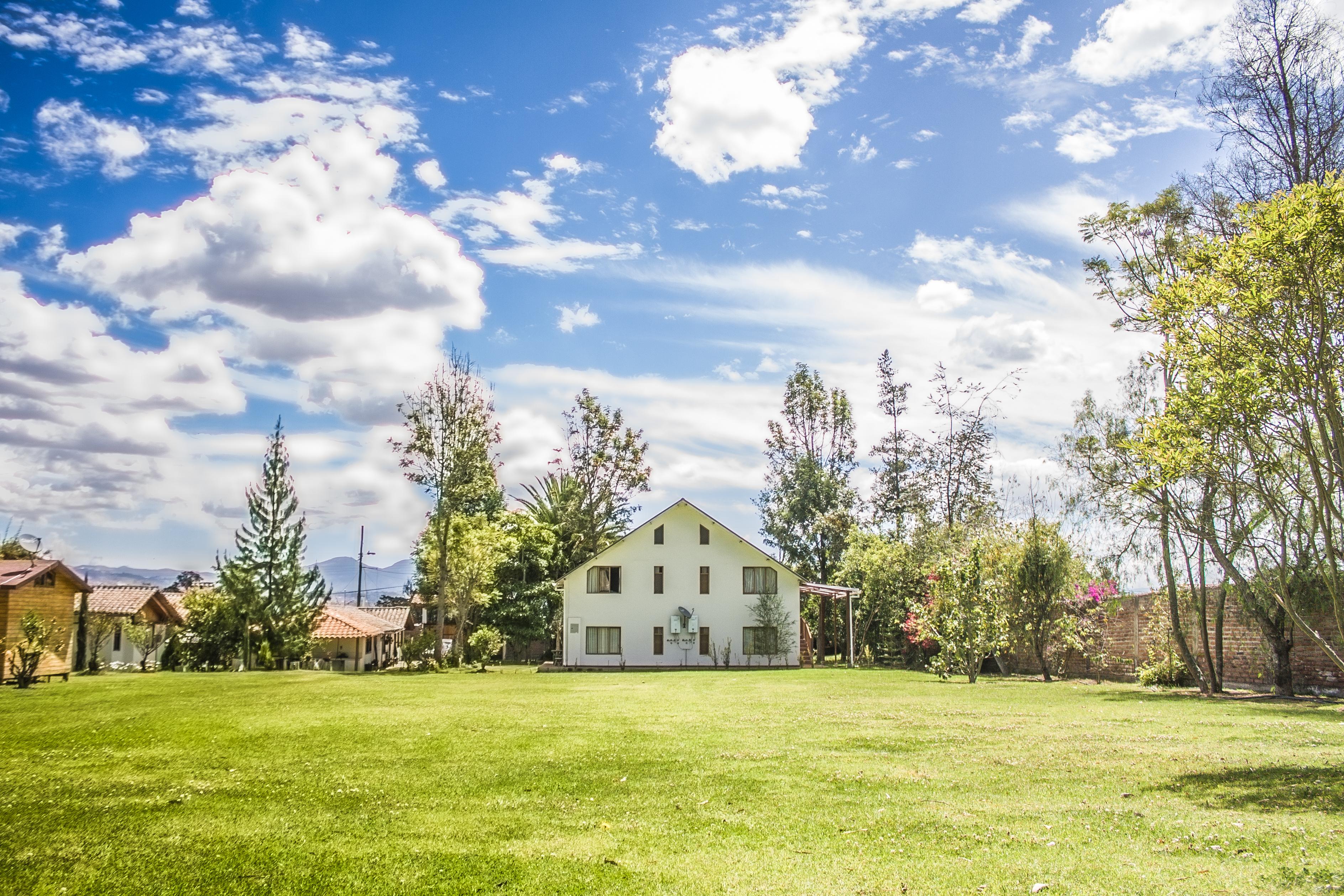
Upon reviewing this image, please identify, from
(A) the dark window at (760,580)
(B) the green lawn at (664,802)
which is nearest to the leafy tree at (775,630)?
(A) the dark window at (760,580)

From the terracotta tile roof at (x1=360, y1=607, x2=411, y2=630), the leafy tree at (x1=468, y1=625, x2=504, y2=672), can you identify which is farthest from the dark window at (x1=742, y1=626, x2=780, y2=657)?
the terracotta tile roof at (x1=360, y1=607, x2=411, y2=630)

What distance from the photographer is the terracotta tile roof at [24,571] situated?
27.3 meters

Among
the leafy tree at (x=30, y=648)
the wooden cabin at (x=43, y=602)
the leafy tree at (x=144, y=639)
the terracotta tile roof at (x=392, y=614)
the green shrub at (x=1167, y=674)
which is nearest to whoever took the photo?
the leafy tree at (x=30, y=648)

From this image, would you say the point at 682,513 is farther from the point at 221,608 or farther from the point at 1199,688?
the point at 1199,688

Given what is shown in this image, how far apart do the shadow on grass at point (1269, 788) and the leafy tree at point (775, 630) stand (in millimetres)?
29297

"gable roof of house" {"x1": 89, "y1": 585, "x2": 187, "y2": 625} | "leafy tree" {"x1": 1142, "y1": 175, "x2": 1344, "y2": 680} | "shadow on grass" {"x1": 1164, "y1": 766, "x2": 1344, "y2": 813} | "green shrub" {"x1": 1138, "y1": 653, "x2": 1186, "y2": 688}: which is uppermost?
"leafy tree" {"x1": 1142, "y1": 175, "x2": 1344, "y2": 680}

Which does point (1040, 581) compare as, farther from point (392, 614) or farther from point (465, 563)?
point (392, 614)

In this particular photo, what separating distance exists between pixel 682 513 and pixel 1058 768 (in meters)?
30.6

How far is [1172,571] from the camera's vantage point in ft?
77.6

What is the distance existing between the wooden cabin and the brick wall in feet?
105

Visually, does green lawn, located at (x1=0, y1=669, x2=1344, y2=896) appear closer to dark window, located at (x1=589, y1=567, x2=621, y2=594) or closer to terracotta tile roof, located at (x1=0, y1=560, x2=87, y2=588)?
terracotta tile roof, located at (x1=0, y1=560, x2=87, y2=588)

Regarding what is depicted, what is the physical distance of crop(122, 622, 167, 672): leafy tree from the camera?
1435 inches

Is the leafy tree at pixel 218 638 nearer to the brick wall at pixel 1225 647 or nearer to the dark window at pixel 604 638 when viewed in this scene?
the dark window at pixel 604 638

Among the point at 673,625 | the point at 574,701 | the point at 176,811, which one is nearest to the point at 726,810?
the point at 176,811
